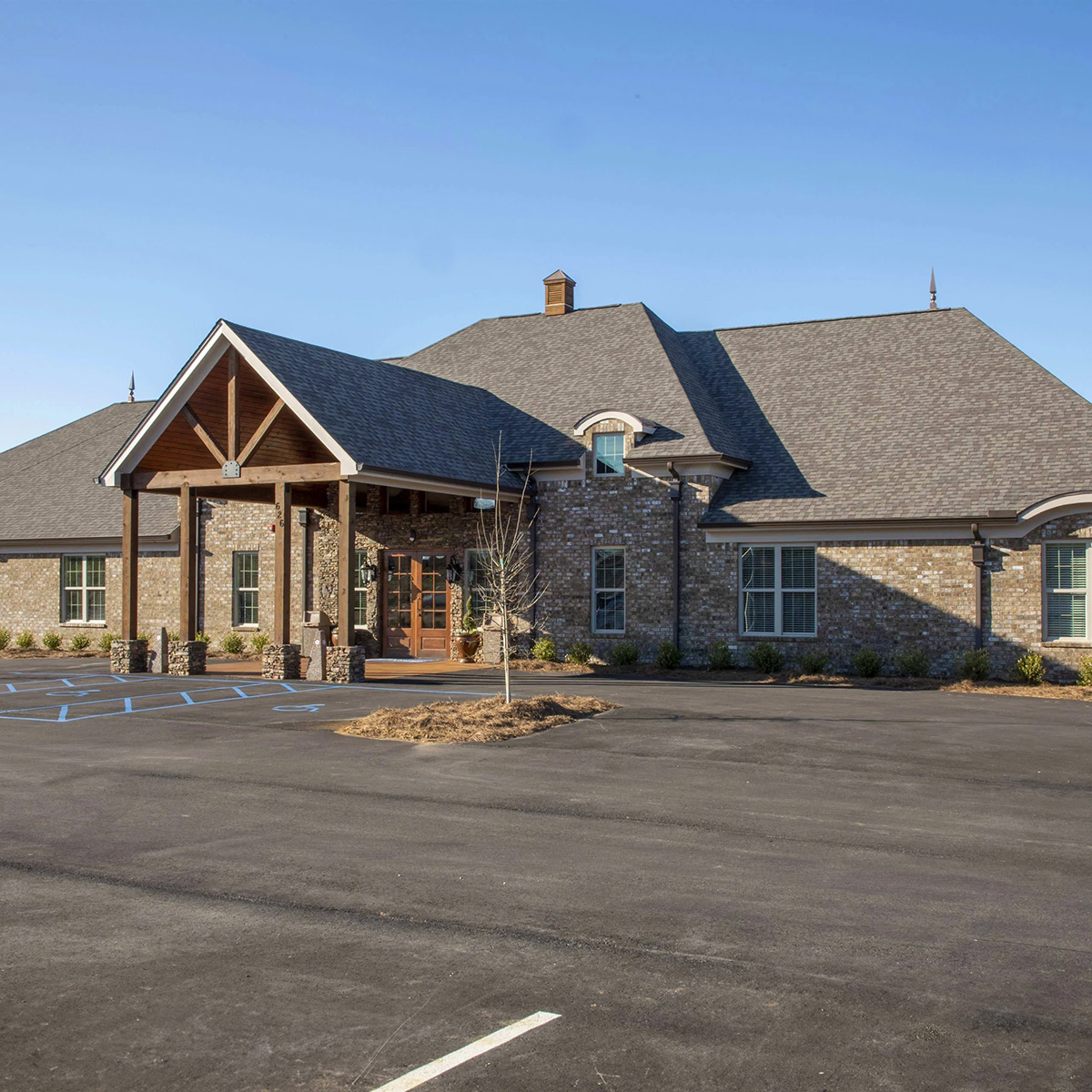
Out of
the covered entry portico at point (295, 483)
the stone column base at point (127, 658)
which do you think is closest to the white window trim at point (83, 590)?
the covered entry portico at point (295, 483)

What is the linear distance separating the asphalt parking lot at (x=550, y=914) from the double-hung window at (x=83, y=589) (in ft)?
62.6

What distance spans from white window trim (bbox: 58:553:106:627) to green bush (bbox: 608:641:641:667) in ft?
49.8

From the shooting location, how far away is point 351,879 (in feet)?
25.5

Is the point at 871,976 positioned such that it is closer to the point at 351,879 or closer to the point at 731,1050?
the point at 731,1050

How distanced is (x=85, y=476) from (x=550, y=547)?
639 inches

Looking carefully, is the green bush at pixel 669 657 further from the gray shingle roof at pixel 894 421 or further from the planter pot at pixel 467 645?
the planter pot at pixel 467 645

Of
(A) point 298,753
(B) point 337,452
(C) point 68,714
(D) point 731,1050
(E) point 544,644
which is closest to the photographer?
(D) point 731,1050

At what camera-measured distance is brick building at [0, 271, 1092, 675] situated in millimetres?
21969

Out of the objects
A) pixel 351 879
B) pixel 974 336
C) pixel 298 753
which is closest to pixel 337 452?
pixel 298 753

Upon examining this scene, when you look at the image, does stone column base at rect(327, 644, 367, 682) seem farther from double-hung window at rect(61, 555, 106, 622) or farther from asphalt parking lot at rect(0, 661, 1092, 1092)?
double-hung window at rect(61, 555, 106, 622)

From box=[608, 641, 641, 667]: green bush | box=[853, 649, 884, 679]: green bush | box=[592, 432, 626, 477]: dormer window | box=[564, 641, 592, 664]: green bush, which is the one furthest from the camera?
box=[592, 432, 626, 477]: dormer window

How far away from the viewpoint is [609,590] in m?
25.9

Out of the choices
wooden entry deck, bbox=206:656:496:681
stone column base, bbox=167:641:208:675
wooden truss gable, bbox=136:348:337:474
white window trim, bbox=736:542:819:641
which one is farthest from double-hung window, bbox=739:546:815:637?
stone column base, bbox=167:641:208:675

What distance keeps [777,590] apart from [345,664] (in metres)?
9.35
